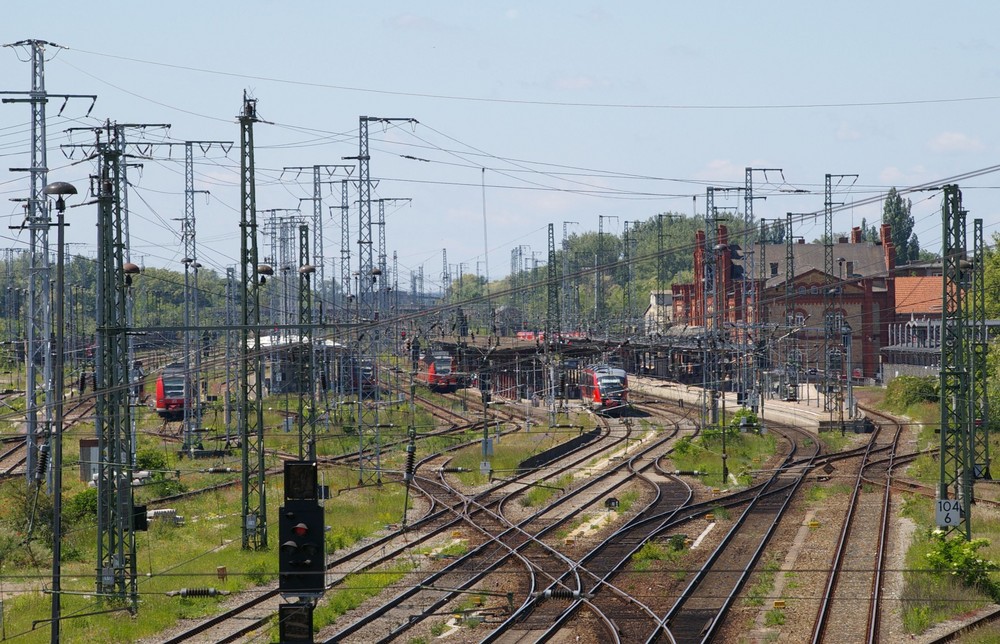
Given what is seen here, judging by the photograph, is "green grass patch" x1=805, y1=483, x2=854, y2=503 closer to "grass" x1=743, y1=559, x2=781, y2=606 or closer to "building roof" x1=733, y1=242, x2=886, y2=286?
"grass" x1=743, y1=559, x2=781, y2=606

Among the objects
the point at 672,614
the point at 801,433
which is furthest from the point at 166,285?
the point at 672,614

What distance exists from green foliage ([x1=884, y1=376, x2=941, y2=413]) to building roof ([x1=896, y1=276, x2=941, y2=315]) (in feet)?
64.2

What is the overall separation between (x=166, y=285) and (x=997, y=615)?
108 metres

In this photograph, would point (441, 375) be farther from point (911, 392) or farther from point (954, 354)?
point (954, 354)

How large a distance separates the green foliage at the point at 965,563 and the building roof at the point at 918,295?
183 feet

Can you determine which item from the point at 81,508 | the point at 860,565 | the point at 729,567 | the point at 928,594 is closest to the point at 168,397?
the point at 81,508

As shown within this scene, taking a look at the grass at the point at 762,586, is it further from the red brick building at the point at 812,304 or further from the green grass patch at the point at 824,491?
the red brick building at the point at 812,304

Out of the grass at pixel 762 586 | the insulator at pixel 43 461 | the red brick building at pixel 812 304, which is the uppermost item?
the red brick building at pixel 812 304

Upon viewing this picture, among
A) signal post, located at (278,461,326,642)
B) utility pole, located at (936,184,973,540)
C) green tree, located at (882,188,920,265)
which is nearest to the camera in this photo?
signal post, located at (278,461,326,642)

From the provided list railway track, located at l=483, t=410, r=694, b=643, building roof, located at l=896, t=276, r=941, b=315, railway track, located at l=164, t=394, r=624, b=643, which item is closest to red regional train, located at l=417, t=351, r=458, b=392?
building roof, located at l=896, t=276, r=941, b=315

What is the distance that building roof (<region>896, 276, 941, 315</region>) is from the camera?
76.6 metres

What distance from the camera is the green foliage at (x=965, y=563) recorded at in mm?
21234

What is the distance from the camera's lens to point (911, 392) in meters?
54.3

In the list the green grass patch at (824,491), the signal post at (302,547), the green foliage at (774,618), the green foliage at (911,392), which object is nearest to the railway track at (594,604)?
the green foliage at (774,618)
